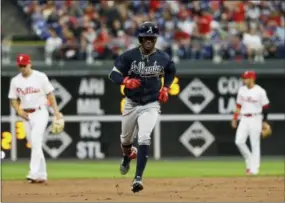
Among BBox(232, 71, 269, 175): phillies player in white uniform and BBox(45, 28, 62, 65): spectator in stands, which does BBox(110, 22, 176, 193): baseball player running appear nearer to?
BBox(232, 71, 269, 175): phillies player in white uniform

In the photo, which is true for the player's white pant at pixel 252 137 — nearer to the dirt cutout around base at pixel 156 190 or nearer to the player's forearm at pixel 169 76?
the dirt cutout around base at pixel 156 190

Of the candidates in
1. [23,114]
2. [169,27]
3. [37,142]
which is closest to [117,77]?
[37,142]

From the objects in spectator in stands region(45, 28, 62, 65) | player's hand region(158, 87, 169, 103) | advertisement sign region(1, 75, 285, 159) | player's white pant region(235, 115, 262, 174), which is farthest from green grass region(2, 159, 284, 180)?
player's hand region(158, 87, 169, 103)

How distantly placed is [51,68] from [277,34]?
6.64 meters

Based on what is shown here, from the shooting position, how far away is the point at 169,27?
2414 cm

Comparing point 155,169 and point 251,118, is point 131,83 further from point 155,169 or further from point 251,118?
point 155,169

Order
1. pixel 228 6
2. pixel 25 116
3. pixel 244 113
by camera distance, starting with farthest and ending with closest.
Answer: pixel 228 6, pixel 244 113, pixel 25 116

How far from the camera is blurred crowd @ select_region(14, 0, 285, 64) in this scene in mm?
22766

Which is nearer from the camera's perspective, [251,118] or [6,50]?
[251,118]

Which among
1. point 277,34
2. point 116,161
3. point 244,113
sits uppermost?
point 277,34

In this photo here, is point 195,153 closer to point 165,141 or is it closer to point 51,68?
point 165,141

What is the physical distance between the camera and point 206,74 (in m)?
22.3

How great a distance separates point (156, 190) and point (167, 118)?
8827mm

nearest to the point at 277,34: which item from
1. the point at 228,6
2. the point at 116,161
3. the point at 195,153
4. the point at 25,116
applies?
the point at 228,6
